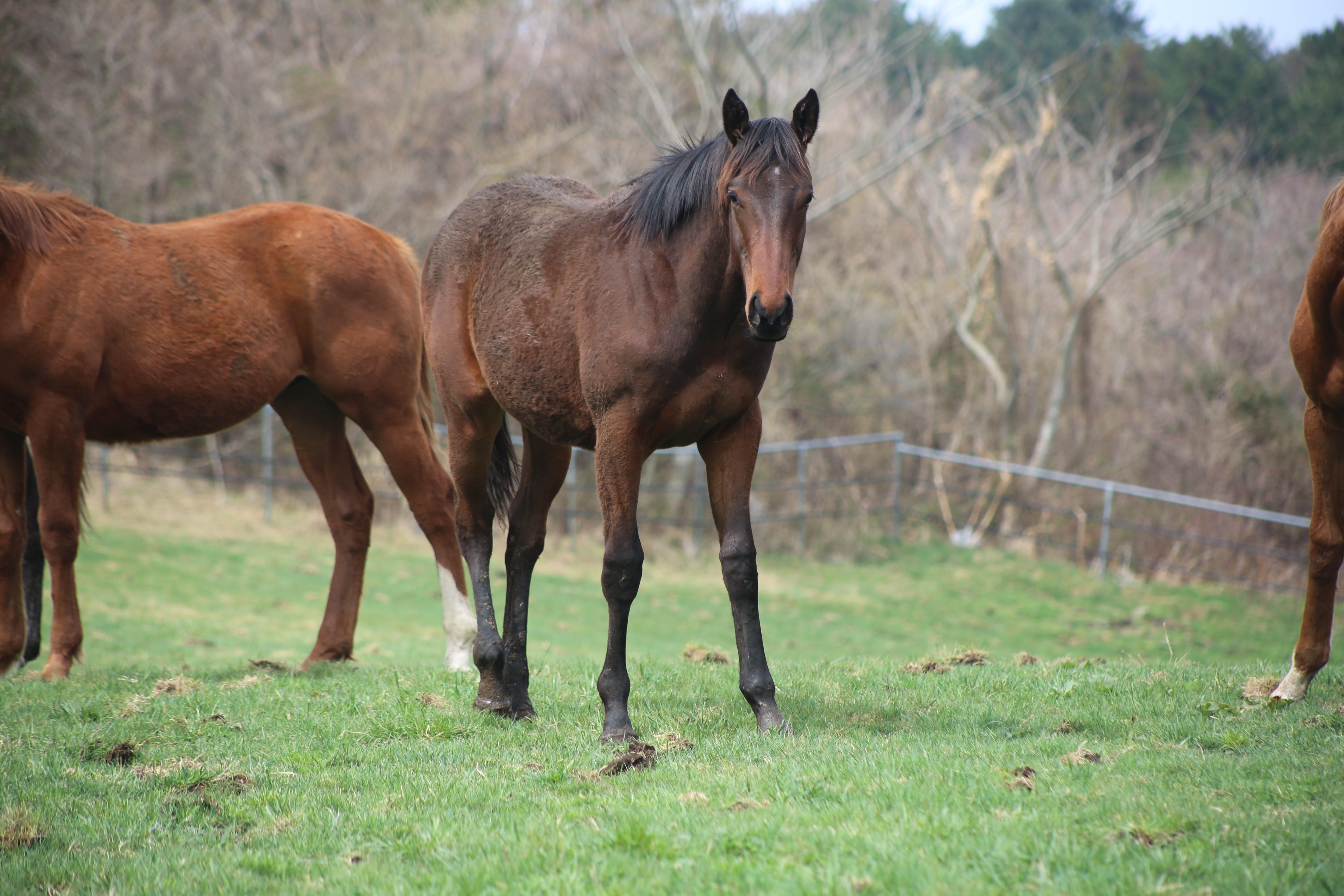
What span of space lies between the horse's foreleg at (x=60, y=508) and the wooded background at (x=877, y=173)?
13.1 meters

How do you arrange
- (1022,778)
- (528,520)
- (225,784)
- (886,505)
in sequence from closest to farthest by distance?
(1022,778)
(225,784)
(528,520)
(886,505)

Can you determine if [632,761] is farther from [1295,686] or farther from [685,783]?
[1295,686]

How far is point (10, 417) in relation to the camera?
602 cm

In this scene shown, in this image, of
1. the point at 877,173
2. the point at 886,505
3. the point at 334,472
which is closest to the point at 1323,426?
the point at 334,472

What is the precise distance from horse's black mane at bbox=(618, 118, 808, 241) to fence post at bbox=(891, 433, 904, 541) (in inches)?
532

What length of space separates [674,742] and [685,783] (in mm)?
566

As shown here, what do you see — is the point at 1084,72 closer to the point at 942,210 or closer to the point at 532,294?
the point at 942,210

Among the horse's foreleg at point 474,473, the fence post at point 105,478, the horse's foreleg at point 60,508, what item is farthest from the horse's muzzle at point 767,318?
the fence post at point 105,478

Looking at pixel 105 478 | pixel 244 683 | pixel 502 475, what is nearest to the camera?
pixel 244 683

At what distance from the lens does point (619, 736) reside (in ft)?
13.8

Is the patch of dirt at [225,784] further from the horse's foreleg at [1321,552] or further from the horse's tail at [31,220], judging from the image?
the horse's foreleg at [1321,552]

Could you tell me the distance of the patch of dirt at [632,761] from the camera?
376 centimetres

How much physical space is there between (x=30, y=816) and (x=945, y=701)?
3.59 m

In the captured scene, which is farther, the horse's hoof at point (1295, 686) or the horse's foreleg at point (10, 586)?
the horse's foreleg at point (10, 586)
